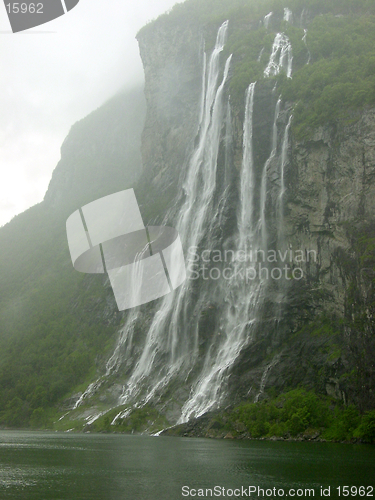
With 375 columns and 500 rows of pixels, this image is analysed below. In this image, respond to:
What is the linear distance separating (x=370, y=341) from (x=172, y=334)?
70.6 feet

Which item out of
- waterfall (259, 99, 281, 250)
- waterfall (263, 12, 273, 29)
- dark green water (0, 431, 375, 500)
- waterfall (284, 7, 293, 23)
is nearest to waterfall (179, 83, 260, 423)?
waterfall (259, 99, 281, 250)

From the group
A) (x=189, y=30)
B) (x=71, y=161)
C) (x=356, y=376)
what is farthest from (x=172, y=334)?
(x=71, y=161)

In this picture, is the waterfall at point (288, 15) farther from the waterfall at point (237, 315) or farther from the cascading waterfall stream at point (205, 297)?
the waterfall at point (237, 315)

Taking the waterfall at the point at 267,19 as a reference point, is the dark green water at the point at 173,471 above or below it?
below

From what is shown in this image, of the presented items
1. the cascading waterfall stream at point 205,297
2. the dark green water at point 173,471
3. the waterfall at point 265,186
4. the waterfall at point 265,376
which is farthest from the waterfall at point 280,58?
the dark green water at point 173,471

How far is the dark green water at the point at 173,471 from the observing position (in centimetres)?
1462

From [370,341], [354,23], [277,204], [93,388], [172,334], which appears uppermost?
[354,23]

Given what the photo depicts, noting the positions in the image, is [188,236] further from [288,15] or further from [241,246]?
[288,15]

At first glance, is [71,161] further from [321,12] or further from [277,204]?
[277,204]

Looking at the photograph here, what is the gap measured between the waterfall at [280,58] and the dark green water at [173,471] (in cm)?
4373

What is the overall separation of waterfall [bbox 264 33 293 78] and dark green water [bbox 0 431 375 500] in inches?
1722

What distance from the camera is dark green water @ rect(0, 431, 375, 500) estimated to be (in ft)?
48.0

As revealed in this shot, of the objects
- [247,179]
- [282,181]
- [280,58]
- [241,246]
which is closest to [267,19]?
[280,58]

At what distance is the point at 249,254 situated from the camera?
4812 cm
